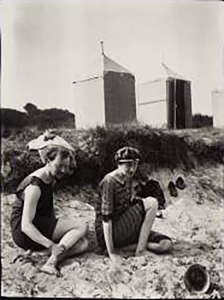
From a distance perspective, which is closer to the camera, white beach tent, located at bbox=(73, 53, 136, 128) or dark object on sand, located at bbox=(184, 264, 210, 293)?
dark object on sand, located at bbox=(184, 264, 210, 293)

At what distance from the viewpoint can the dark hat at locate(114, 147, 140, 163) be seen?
1.98 m

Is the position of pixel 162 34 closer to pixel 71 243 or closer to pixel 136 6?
pixel 136 6

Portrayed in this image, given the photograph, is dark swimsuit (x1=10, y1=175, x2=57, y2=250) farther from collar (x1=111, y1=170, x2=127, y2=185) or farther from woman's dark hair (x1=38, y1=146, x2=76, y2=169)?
collar (x1=111, y1=170, x2=127, y2=185)

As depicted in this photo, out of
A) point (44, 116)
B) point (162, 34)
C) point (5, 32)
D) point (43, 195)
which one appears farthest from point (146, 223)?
point (5, 32)

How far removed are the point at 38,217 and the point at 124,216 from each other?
32cm

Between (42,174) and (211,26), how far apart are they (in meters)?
0.85

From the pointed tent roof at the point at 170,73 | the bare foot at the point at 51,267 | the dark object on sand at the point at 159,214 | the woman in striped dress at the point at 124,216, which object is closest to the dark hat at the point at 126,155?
the woman in striped dress at the point at 124,216

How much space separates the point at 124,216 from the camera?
1964 millimetres

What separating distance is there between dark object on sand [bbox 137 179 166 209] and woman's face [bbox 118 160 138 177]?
0.20 ft

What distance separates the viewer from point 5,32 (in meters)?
2.04

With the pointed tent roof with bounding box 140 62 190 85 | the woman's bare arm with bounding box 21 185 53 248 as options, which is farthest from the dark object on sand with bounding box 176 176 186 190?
the woman's bare arm with bounding box 21 185 53 248

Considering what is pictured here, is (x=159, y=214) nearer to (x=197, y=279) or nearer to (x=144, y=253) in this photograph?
(x=144, y=253)

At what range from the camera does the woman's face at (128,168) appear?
1.98 m

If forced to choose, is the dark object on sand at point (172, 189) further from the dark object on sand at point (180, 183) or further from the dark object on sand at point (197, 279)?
the dark object on sand at point (197, 279)
